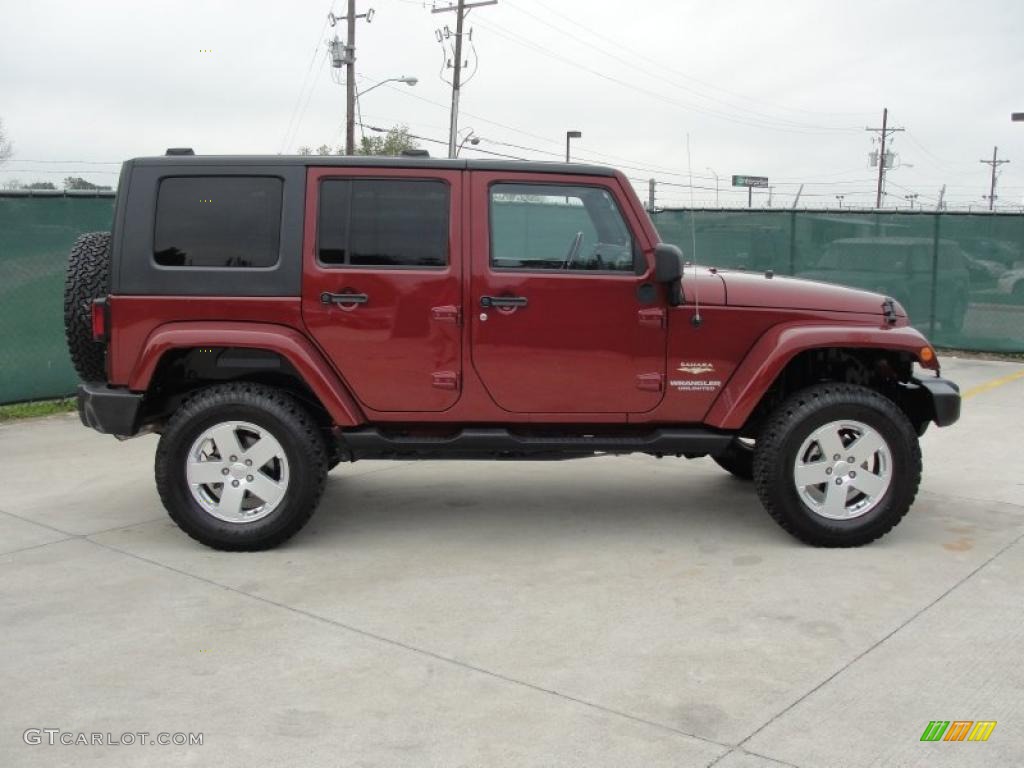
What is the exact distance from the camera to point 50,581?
15.7ft

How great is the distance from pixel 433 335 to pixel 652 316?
3.64 ft

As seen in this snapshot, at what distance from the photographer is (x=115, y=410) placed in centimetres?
515

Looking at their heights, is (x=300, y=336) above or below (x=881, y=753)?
above

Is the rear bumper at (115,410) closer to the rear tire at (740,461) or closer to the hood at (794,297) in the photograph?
the hood at (794,297)

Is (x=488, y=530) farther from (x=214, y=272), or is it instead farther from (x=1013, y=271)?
(x=1013, y=271)

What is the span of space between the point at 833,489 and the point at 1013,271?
32.3ft

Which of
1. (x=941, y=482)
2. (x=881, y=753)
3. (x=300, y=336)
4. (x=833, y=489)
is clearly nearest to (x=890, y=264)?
(x=941, y=482)

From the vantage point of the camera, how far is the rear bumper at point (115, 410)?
514cm

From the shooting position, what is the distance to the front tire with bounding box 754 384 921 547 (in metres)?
5.23

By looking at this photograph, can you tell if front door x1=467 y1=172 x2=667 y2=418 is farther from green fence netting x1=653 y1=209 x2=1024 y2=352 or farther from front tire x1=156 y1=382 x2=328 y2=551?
green fence netting x1=653 y1=209 x2=1024 y2=352

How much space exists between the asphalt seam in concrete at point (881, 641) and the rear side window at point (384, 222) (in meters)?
2.67

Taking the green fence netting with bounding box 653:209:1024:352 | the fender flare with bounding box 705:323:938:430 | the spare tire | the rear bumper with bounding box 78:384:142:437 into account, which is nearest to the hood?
the fender flare with bounding box 705:323:938:430

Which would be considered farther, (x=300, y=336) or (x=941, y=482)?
(x=941, y=482)

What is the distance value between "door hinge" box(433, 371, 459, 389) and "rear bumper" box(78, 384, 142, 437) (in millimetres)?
1470
